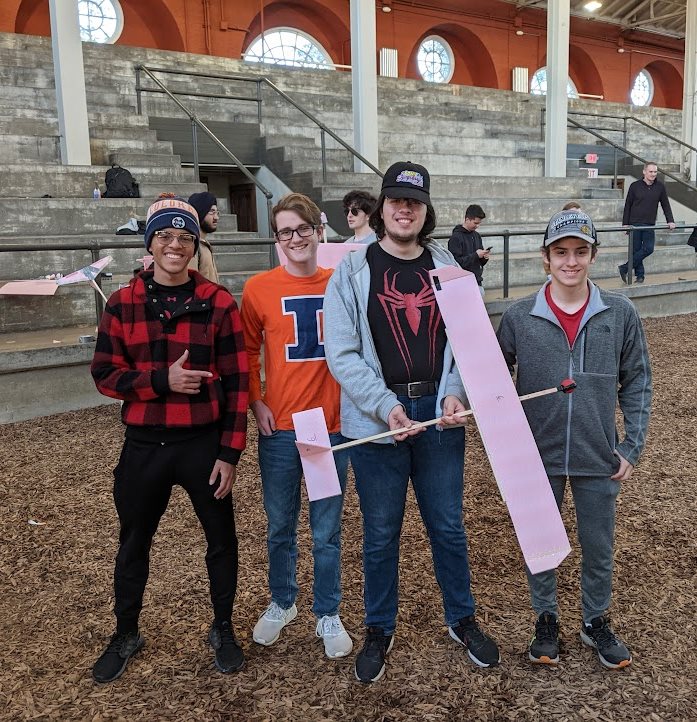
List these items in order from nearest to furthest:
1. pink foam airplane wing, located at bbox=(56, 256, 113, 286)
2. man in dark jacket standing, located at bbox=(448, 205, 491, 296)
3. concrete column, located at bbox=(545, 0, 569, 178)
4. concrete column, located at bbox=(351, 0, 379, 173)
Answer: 1. pink foam airplane wing, located at bbox=(56, 256, 113, 286)
2. man in dark jacket standing, located at bbox=(448, 205, 491, 296)
3. concrete column, located at bbox=(351, 0, 379, 173)
4. concrete column, located at bbox=(545, 0, 569, 178)

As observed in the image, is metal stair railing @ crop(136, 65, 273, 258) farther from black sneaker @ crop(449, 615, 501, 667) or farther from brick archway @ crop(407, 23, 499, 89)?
brick archway @ crop(407, 23, 499, 89)

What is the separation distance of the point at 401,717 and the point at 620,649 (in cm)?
82

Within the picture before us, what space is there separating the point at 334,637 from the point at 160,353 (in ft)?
4.00

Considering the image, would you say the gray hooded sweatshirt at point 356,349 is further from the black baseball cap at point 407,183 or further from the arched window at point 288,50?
the arched window at point 288,50

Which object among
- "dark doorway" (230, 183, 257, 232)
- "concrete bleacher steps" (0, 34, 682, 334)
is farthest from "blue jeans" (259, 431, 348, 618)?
"dark doorway" (230, 183, 257, 232)

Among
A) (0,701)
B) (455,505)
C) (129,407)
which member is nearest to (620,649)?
(455,505)

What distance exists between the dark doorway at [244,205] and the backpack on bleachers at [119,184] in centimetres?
402

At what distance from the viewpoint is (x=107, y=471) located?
466 centimetres

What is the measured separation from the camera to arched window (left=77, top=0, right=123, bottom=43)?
56.1ft

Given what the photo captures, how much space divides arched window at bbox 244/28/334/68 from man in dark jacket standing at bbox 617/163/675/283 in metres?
11.6

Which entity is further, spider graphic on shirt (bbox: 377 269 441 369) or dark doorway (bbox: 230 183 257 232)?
dark doorway (bbox: 230 183 257 232)

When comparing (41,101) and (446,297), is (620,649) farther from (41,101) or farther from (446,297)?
(41,101)

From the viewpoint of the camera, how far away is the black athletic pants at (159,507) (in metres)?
2.41

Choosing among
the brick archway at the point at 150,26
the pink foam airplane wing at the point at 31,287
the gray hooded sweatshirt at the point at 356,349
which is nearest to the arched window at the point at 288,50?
the brick archway at the point at 150,26
